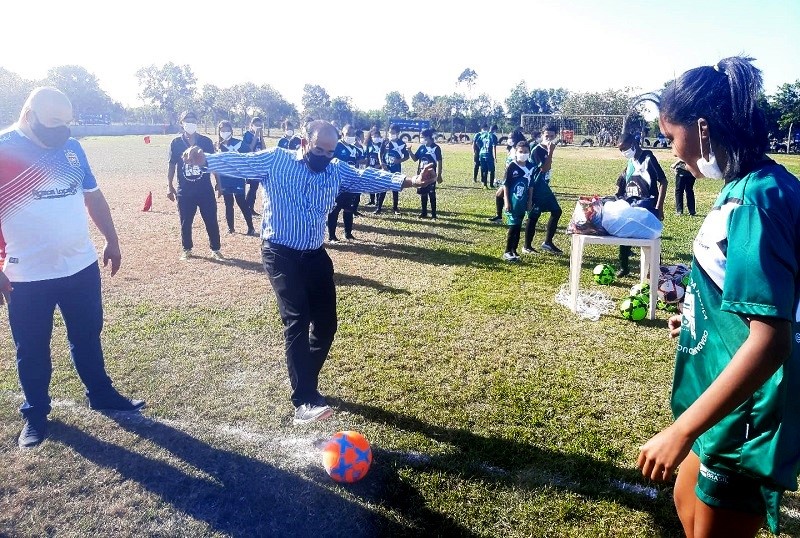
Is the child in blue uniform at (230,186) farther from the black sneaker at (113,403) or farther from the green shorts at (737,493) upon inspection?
the green shorts at (737,493)

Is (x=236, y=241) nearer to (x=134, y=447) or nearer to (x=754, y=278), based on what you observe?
(x=134, y=447)

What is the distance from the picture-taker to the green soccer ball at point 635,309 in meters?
6.34

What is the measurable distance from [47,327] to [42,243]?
0.63 meters

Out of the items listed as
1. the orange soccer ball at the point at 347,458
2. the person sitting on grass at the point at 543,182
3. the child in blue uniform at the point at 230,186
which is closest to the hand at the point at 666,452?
the orange soccer ball at the point at 347,458

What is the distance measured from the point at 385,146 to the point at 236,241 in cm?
555

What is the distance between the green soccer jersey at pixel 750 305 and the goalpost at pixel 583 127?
1886 inches

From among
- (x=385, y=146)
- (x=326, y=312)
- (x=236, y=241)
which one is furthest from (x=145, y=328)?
(x=385, y=146)

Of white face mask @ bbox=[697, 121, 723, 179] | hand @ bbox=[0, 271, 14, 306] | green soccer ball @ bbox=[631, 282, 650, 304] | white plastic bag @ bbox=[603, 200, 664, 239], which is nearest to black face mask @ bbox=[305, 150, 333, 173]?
hand @ bbox=[0, 271, 14, 306]

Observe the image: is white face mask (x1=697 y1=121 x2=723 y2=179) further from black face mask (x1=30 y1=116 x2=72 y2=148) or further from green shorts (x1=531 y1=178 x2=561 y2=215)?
green shorts (x1=531 y1=178 x2=561 y2=215)

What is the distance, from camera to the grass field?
10.6 feet

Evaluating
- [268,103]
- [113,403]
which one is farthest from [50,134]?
[268,103]

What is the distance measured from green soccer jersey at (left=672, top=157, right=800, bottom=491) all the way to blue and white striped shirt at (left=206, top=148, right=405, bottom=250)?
2.74 m

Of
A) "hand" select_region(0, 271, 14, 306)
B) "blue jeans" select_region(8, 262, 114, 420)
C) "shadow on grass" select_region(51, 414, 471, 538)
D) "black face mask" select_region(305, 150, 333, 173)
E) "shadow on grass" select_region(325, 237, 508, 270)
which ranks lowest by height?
"shadow on grass" select_region(51, 414, 471, 538)

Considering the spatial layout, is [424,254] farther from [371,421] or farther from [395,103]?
[395,103]
